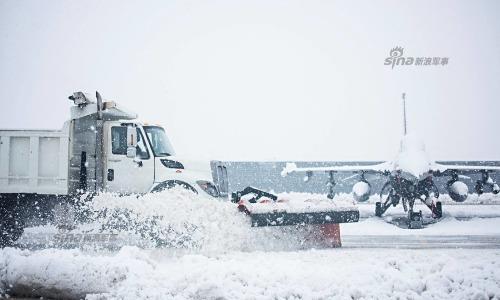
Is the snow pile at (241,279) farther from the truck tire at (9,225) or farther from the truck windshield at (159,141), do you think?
the truck windshield at (159,141)

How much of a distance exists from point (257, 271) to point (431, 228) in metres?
12.3

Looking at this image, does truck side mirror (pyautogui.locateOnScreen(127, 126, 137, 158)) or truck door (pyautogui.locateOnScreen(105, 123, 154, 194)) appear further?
truck door (pyautogui.locateOnScreen(105, 123, 154, 194))

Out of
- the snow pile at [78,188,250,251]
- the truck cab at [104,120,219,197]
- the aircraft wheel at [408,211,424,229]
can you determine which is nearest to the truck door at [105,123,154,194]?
the truck cab at [104,120,219,197]

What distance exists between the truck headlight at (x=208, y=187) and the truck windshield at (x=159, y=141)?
4.11 feet

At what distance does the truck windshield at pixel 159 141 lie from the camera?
944 centimetres

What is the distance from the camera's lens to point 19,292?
5316 mm

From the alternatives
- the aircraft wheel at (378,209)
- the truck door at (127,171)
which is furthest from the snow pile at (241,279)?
the aircraft wheel at (378,209)

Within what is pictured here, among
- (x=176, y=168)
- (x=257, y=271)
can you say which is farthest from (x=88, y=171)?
(x=257, y=271)

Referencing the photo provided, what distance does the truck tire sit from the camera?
28.5 feet

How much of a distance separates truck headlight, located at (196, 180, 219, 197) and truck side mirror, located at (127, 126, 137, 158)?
5.28 ft

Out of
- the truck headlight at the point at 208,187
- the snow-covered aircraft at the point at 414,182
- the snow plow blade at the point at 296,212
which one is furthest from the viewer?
A: the snow-covered aircraft at the point at 414,182

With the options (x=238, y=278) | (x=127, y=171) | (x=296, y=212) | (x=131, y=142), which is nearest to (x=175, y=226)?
(x=127, y=171)

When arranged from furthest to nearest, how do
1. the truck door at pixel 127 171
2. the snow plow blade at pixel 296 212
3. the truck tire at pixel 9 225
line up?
the truck door at pixel 127 171
the truck tire at pixel 9 225
the snow plow blade at pixel 296 212

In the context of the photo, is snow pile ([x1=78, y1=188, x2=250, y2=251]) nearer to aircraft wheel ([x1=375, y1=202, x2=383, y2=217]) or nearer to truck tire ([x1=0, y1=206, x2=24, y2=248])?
truck tire ([x1=0, y1=206, x2=24, y2=248])
